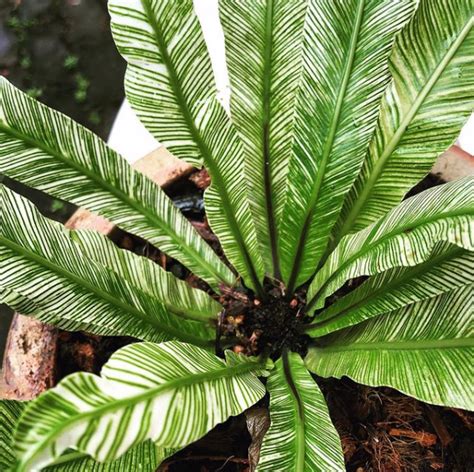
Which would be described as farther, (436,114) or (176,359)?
(436,114)

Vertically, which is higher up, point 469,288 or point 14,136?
point 14,136

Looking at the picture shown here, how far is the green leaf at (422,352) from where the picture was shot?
52 cm

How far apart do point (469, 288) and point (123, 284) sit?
0.31 metres

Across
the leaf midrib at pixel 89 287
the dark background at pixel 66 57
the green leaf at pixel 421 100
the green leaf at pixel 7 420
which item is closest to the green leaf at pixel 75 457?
the green leaf at pixel 7 420

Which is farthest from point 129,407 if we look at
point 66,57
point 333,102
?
point 66,57

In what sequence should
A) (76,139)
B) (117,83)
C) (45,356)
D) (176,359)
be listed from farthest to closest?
(117,83), (45,356), (76,139), (176,359)

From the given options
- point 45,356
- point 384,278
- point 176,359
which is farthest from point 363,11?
point 45,356

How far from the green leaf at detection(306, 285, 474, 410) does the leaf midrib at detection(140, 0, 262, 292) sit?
6.2 inches

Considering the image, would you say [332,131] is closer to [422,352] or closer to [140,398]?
[422,352]

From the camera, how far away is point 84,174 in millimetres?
612

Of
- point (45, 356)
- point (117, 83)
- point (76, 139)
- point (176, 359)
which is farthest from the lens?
point (117, 83)

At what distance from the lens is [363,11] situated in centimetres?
59

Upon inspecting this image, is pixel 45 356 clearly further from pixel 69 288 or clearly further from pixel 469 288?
pixel 469 288

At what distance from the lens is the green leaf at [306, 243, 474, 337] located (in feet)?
1.79
